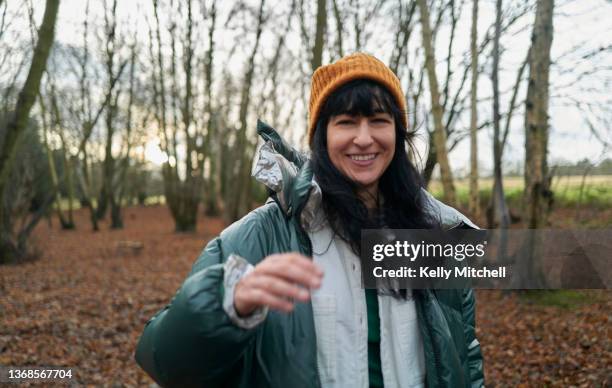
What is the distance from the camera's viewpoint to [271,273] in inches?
39.4

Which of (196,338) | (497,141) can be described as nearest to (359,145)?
(196,338)

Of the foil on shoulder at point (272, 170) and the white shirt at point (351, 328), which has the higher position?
the foil on shoulder at point (272, 170)

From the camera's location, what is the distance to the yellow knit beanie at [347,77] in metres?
1.58

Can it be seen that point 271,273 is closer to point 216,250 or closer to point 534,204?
point 216,250

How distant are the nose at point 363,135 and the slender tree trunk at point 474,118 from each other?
681 centimetres

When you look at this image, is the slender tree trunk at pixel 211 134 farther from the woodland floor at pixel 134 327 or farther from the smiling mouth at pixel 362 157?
the smiling mouth at pixel 362 157

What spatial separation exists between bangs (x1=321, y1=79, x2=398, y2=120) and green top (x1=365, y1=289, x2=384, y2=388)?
0.60m

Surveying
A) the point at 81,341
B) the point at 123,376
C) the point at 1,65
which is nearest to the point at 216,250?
the point at 123,376

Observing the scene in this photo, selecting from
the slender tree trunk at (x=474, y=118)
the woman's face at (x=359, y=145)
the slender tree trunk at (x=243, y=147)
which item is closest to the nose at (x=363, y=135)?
the woman's face at (x=359, y=145)

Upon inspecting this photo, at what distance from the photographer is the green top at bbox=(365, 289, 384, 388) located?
1392 mm

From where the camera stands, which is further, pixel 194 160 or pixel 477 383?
pixel 194 160

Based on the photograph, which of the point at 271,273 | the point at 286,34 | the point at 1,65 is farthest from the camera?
the point at 286,34

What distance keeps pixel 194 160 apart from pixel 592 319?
14.2 m

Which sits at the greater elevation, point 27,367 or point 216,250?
point 216,250
